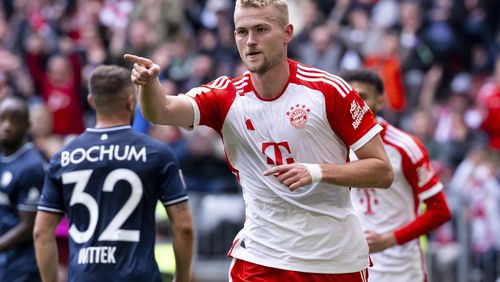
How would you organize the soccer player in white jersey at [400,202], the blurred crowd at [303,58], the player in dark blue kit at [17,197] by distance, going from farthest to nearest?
the blurred crowd at [303,58], the player in dark blue kit at [17,197], the soccer player in white jersey at [400,202]

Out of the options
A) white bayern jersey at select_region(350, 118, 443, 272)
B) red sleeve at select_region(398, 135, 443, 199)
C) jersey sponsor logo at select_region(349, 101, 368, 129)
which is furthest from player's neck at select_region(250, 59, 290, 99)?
red sleeve at select_region(398, 135, 443, 199)

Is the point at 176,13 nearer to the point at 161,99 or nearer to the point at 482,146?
the point at 482,146

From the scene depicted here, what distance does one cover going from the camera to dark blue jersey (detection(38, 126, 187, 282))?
7.20m

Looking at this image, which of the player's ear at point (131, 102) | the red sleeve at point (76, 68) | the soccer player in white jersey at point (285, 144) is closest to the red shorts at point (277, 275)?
the soccer player in white jersey at point (285, 144)

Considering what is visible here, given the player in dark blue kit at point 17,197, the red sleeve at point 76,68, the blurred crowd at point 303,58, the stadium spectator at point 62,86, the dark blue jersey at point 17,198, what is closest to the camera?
the player in dark blue kit at point 17,197

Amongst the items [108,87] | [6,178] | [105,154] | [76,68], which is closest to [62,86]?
[76,68]

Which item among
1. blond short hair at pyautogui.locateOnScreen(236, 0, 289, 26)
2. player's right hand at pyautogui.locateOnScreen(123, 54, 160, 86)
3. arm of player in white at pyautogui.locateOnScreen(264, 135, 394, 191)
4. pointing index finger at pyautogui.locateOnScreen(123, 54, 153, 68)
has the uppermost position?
blond short hair at pyautogui.locateOnScreen(236, 0, 289, 26)

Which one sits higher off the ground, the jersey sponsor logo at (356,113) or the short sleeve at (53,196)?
the jersey sponsor logo at (356,113)

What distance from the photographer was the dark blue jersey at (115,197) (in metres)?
7.20

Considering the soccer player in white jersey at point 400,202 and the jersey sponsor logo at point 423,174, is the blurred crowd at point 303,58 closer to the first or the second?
the soccer player in white jersey at point 400,202

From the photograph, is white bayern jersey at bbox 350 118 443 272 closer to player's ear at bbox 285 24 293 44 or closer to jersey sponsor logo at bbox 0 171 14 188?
player's ear at bbox 285 24 293 44

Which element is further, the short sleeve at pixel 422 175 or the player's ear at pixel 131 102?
the short sleeve at pixel 422 175

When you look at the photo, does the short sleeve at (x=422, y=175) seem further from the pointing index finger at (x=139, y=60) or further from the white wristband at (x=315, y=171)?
the pointing index finger at (x=139, y=60)

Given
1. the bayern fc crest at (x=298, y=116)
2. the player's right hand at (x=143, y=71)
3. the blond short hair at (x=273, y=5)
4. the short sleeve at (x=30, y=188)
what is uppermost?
the blond short hair at (x=273, y=5)
